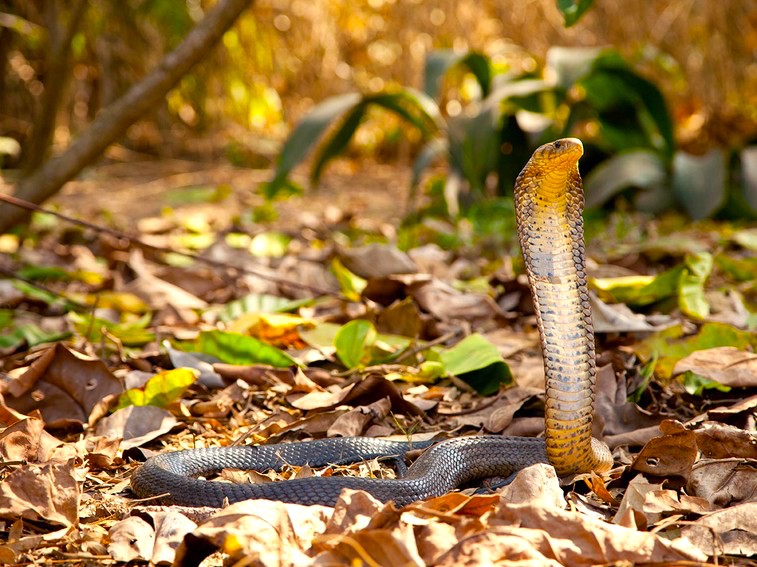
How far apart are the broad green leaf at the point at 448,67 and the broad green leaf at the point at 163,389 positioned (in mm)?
3622

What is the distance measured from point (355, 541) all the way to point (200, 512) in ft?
1.92

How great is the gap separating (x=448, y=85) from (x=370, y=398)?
590 centimetres

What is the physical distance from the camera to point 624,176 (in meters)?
6.34

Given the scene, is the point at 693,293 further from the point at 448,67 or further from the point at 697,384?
the point at 448,67

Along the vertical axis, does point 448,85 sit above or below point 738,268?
above

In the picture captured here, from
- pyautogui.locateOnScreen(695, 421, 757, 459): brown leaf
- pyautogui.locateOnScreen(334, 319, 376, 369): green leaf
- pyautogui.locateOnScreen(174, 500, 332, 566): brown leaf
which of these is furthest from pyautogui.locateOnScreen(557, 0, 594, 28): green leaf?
pyautogui.locateOnScreen(174, 500, 332, 566): brown leaf

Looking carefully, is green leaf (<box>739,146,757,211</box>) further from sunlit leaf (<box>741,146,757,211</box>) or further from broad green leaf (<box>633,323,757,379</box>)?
broad green leaf (<box>633,323,757,379</box>)

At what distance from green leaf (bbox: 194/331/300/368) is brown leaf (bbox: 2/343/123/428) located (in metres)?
0.44

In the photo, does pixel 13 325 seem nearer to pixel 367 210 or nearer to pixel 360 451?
pixel 360 451

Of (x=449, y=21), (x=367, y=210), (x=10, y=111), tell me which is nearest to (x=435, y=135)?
(x=367, y=210)

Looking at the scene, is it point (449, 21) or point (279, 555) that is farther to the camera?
point (449, 21)

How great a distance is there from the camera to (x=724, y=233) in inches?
227

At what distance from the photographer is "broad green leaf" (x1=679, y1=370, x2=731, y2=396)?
3.14m

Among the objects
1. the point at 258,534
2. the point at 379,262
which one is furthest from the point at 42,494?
the point at 379,262
